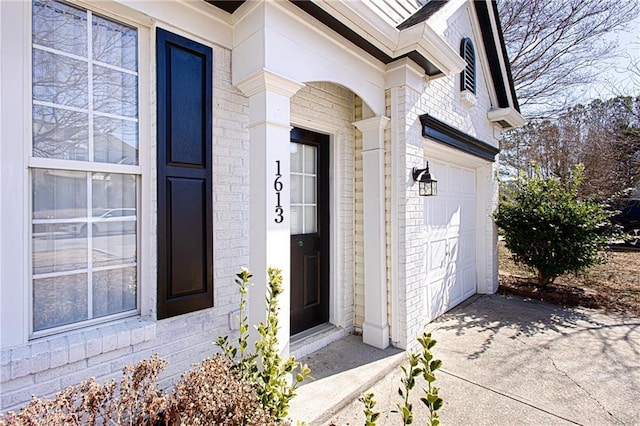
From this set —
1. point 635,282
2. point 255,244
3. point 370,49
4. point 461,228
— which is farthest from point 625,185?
point 255,244

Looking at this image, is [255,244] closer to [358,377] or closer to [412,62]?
[358,377]

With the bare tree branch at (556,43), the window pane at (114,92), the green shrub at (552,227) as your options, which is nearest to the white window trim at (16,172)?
the window pane at (114,92)

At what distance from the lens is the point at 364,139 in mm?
3531

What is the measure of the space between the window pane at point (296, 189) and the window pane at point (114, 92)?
1627mm

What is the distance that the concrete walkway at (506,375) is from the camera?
2.42 meters

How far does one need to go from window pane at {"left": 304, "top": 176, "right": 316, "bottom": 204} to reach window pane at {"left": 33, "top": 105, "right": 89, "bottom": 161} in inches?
80.7

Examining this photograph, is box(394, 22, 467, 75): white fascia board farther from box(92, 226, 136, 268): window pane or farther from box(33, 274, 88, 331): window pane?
box(33, 274, 88, 331): window pane

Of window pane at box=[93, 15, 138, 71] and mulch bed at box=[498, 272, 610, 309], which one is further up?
window pane at box=[93, 15, 138, 71]

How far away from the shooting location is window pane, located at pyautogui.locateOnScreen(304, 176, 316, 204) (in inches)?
139

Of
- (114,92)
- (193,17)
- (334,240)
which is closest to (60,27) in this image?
(114,92)

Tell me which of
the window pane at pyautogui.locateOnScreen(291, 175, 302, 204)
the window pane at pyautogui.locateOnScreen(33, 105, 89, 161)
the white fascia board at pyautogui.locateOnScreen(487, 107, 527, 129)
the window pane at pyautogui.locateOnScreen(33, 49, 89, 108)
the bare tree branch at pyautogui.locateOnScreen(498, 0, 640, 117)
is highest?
the bare tree branch at pyautogui.locateOnScreen(498, 0, 640, 117)

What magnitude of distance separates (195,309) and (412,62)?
3183mm

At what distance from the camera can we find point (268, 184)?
2227mm

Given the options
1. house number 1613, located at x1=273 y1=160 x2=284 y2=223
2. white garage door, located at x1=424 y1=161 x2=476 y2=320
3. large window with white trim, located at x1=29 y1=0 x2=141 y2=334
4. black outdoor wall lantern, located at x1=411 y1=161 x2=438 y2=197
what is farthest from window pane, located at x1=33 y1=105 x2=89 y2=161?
white garage door, located at x1=424 y1=161 x2=476 y2=320
